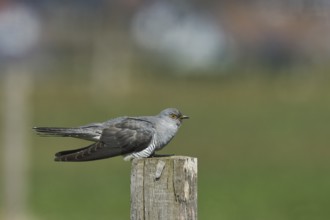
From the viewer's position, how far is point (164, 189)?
5.35 m

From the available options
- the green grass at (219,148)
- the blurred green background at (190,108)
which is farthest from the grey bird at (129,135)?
the green grass at (219,148)

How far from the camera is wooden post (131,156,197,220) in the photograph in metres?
5.33

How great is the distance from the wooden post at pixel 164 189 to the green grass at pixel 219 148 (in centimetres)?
932

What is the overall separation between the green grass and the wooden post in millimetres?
9321

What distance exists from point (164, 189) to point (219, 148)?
17.5m

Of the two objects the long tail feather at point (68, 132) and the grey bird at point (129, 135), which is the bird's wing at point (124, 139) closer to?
the grey bird at point (129, 135)

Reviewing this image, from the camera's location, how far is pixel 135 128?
684 cm

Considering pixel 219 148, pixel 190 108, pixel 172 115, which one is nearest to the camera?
pixel 172 115

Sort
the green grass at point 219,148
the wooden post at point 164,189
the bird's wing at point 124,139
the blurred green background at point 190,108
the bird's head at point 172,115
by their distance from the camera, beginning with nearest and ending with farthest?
the wooden post at point 164,189, the bird's wing at point 124,139, the bird's head at point 172,115, the green grass at point 219,148, the blurred green background at point 190,108

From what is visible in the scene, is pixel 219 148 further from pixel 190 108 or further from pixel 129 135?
pixel 129 135

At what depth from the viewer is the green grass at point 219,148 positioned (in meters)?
16.2

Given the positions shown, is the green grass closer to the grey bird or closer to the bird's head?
the bird's head

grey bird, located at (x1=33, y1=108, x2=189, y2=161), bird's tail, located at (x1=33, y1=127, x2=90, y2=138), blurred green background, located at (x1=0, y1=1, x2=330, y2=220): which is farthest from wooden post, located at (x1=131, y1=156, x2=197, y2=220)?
blurred green background, located at (x1=0, y1=1, x2=330, y2=220)

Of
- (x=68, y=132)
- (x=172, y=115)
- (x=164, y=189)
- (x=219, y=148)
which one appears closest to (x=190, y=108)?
(x=219, y=148)
